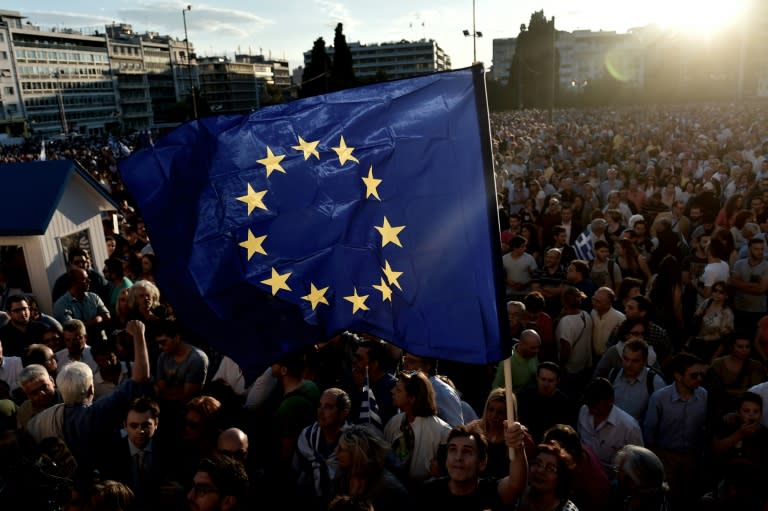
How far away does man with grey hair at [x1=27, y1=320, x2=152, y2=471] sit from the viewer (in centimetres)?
410

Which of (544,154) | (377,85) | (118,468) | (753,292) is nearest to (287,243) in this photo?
(377,85)

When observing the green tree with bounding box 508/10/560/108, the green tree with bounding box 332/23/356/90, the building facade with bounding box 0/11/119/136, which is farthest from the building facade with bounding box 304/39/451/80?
the green tree with bounding box 332/23/356/90

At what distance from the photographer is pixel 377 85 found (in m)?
3.34

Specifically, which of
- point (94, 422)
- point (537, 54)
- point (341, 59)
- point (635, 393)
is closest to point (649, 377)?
point (635, 393)

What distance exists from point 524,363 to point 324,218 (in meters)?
2.73

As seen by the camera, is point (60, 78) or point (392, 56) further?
point (392, 56)

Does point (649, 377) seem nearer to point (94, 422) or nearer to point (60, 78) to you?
point (94, 422)

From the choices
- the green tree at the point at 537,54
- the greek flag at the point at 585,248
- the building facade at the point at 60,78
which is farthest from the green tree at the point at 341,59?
the greek flag at the point at 585,248

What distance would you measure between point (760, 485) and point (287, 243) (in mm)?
3314

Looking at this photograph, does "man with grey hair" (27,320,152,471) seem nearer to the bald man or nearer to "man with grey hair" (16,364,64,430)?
"man with grey hair" (16,364,64,430)

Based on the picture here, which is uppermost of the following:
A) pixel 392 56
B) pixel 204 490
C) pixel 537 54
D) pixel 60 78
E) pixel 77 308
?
pixel 392 56

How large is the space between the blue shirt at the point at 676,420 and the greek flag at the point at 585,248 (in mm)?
3516

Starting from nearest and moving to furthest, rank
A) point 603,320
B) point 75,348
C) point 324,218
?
1. point 324,218
2. point 75,348
3. point 603,320

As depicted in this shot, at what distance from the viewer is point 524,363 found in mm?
5277
